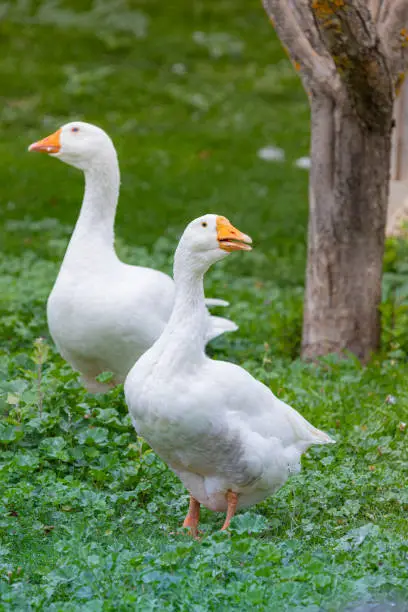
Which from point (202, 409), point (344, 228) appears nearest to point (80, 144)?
point (344, 228)

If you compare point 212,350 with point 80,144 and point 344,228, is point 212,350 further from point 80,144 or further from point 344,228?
point 80,144

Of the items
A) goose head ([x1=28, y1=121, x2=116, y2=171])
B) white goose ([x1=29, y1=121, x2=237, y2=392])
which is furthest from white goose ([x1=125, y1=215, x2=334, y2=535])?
goose head ([x1=28, y1=121, x2=116, y2=171])

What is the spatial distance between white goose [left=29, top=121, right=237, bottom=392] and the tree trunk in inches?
54.1

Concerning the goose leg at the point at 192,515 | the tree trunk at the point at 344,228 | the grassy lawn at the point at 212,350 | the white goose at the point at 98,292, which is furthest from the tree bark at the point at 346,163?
the goose leg at the point at 192,515

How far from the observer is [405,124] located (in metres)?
12.1

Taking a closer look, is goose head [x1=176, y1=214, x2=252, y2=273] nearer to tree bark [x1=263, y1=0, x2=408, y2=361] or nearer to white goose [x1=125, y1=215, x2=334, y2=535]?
white goose [x1=125, y1=215, x2=334, y2=535]

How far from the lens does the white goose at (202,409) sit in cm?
471

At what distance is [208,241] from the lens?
4.86 metres

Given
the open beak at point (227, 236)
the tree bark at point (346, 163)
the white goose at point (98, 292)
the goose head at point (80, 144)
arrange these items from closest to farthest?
the open beak at point (227, 236) → the white goose at point (98, 292) → the goose head at point (80, 144) → the tree bark at point (346, 163)

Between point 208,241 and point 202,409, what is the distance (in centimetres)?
74

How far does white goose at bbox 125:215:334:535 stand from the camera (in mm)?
4715

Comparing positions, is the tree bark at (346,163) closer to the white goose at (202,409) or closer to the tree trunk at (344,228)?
the tree trunk at (344,228)

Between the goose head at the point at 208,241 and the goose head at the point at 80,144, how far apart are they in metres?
1.98

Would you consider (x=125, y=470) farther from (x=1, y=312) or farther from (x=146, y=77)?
(x=146, y=77)
